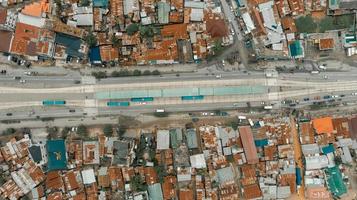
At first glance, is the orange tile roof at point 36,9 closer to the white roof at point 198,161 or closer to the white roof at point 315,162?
the white roof at point 198,161

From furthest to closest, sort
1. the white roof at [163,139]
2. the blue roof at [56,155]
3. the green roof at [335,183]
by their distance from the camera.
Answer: the green roof at [335,183], the white roof at [163,139], the blue roof at [56,155]

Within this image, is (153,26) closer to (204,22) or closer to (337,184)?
(204,22)

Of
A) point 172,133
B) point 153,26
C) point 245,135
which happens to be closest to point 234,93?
point 245,135

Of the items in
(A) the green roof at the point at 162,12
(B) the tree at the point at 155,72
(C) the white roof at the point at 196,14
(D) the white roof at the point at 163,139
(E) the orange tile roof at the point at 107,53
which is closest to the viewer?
(D) the white roof at the point at 163,139

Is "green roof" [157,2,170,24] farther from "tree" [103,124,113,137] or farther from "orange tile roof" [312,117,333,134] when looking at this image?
"orange tile roof" [312,117,333,134]

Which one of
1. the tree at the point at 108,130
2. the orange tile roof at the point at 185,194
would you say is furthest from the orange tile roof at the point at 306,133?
the tree at the point at 108,130
